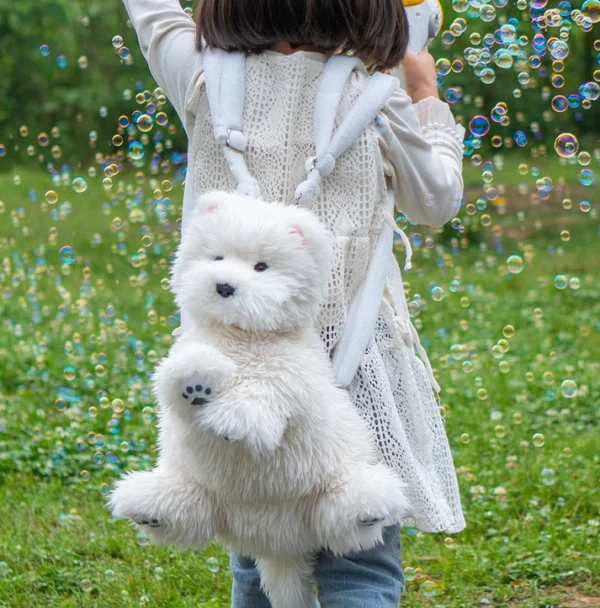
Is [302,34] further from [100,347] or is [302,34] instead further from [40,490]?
[100,347]

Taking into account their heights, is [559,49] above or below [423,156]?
below

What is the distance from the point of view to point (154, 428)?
468cm

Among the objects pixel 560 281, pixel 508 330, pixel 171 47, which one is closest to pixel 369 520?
pixel 171 47

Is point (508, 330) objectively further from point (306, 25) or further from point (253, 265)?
point (253, 265)

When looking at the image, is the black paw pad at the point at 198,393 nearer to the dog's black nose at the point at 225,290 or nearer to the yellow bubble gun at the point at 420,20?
the dog's black nose at the point at 225,290

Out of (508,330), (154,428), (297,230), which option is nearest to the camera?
(297,230)

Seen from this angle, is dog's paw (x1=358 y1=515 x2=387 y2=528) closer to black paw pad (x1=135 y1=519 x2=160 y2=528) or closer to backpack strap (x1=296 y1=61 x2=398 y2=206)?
black paw pad (x1=135 y1=519 x2=160 y2=528)

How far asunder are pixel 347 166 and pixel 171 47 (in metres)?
0.42

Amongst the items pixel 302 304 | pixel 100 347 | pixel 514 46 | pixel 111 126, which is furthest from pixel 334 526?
pixel 111 126

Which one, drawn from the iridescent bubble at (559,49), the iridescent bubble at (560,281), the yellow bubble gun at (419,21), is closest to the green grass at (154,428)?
the iridescent bubble at (560,281)

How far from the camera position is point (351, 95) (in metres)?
1.94

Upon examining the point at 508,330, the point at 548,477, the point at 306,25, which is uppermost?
the point at 306,25

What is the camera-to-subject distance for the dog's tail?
190cm

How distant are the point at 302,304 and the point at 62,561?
194 cm
